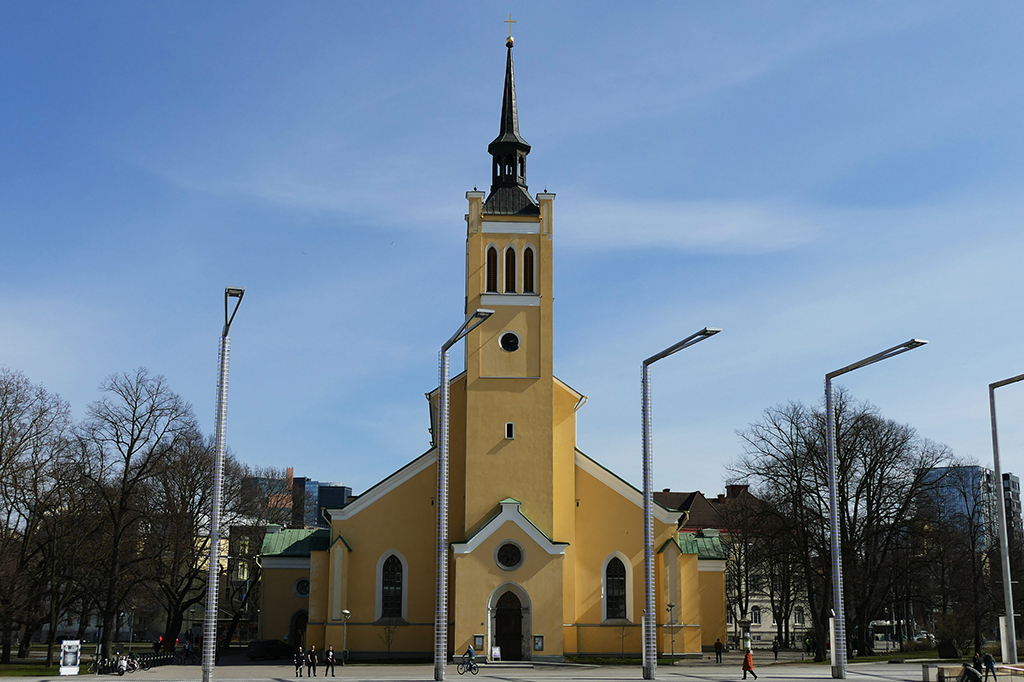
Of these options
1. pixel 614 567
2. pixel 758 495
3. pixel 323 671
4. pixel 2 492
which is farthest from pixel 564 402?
pixel 2 492

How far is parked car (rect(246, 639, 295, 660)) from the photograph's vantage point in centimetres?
4878

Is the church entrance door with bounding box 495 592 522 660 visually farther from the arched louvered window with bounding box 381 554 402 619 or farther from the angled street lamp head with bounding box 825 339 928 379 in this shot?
the angled street lamp head with bounding box 825 339 928 379

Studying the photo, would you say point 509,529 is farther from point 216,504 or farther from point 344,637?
point 216,504

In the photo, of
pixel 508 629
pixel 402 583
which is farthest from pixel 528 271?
pixel 508 629

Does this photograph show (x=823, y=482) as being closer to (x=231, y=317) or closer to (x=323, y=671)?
(x=323, y=671)

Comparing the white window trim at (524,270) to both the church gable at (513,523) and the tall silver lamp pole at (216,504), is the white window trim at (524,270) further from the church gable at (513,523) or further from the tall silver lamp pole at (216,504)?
the tall silver lamp pole at (216,504)

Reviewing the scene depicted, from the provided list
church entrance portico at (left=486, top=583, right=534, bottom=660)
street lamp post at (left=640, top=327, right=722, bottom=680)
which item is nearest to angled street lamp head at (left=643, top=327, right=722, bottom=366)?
street lamp post at (left=640, top=327, right=722, bottom=680)

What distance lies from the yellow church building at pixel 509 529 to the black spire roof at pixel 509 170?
12 centimetres

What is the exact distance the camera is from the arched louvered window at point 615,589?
44.4m

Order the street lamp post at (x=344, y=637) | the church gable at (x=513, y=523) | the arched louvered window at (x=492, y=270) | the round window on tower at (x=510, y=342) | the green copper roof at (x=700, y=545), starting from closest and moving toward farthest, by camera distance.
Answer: the church gable at (x=513, y=523)
the street lamp post at (x=344, y=637)
the round window on tower at (x=510, y=342)
the arched louvered window at (x=492, y=270)
the green copper roof at (x=700, y=545)

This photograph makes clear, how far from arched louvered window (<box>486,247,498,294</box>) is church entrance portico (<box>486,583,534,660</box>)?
14.2 metres

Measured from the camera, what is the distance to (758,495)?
50.1m

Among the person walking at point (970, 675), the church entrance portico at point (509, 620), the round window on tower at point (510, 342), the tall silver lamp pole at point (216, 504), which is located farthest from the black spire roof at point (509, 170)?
the person walking at point (970, 675)

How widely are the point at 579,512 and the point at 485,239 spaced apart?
46.4 ft
